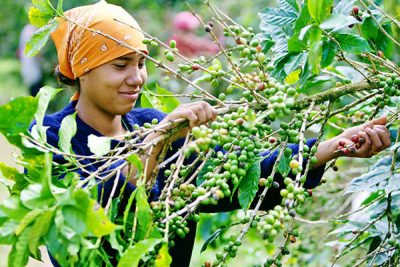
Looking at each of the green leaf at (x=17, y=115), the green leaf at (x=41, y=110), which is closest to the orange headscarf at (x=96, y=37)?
the green leaf at (x=41, y=110)

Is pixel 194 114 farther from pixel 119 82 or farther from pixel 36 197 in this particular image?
pixel 119 82

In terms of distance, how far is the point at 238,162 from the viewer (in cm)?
173

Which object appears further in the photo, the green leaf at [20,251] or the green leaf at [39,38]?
the green leaf at [39,38]

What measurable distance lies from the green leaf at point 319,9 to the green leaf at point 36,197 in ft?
2.14

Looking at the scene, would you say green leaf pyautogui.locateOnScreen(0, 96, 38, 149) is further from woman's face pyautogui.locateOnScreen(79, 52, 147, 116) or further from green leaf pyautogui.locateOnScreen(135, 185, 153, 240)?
woman's face pyautogui.locateOnScreen(79, 52, 147, 116)

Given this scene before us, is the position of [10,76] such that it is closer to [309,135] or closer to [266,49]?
[309,135]

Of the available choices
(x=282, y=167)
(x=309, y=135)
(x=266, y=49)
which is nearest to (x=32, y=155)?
(x=282, y=167)

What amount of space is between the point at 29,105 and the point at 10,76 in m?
8.08

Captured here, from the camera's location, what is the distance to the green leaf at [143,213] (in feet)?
5.16

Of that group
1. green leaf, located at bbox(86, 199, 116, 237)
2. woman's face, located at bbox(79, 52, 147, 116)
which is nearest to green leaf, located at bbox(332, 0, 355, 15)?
woman's face, located at bbox(79, 52, 147, 116)

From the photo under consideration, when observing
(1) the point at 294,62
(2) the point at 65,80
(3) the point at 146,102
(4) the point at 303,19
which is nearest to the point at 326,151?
(1) the point at 294,62

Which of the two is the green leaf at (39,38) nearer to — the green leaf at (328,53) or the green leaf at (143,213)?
the green leaf at (143,213)

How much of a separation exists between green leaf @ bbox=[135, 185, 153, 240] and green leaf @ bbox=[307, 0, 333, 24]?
50 cm

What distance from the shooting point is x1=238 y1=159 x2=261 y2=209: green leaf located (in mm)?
1799
